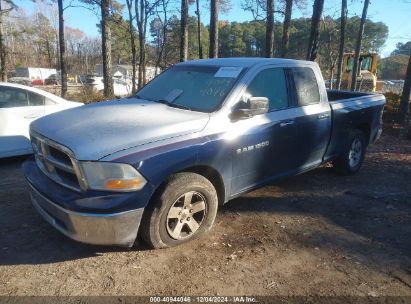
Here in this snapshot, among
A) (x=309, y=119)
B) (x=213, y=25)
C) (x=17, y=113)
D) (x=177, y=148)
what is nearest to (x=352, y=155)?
(x=309, y=119)

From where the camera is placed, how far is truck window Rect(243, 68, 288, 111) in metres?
4.17

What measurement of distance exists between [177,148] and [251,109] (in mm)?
972

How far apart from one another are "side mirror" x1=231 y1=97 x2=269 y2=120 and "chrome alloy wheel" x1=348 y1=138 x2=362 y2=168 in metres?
2.82

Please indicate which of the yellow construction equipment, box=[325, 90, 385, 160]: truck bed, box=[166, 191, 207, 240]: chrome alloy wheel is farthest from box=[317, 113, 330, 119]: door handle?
the yellow construction equipment

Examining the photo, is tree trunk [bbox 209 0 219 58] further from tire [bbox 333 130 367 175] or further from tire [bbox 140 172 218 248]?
tire [bbox 140 172 218 248]

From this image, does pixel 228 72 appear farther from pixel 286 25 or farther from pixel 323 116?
pixel 286 25

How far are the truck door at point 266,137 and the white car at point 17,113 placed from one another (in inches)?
171

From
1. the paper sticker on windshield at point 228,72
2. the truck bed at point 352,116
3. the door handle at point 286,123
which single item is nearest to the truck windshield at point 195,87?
the paper sticker on windshield at point 228,72

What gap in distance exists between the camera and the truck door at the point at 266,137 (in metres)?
3.95

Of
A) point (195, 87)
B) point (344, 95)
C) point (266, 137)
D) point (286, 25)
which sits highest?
point (286, 25)

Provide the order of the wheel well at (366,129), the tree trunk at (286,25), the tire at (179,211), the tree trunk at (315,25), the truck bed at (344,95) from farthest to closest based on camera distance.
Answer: the tree trunk at (286,25) → the tree trunk at (315,25) → the truck bed at (344,95) → the wheel well at (366,129) → the tire at (179,211)

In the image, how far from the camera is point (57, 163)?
329 centimetres

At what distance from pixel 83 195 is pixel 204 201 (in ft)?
4.08

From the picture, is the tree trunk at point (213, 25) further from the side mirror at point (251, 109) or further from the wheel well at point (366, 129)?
the side mirror at point (251, 109)
